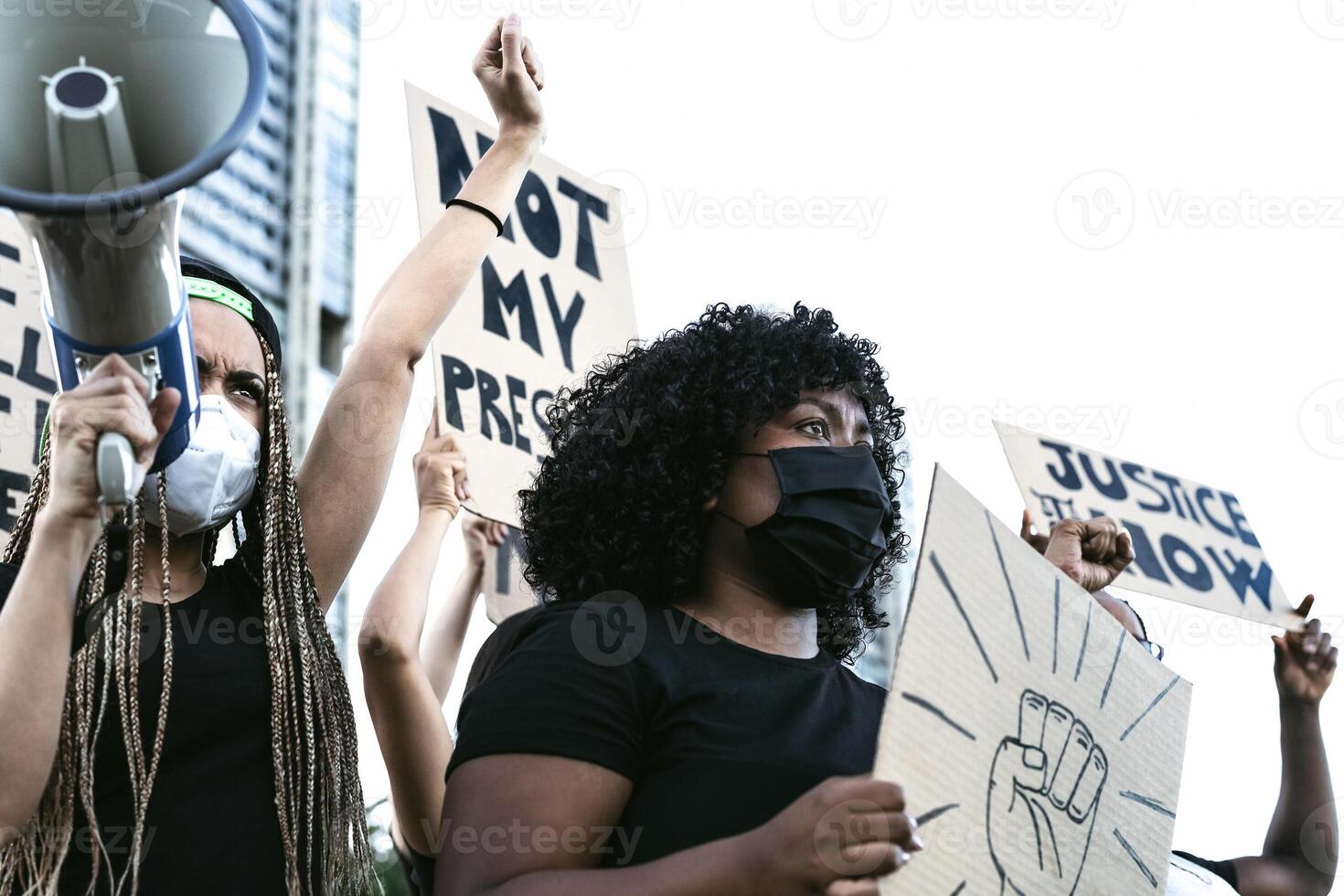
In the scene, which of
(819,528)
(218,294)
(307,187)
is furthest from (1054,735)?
(307,187)

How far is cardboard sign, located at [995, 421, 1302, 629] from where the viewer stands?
Result: 4.09m

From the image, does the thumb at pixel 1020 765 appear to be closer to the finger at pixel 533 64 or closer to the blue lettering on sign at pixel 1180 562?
the finger at pixel 533 64

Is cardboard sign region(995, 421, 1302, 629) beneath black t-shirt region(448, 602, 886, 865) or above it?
above

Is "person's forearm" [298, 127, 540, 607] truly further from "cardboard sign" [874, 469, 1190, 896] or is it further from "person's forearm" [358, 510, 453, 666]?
"cardboard sign" [874, 469, 1190, 896]

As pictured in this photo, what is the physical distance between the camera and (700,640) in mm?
1943

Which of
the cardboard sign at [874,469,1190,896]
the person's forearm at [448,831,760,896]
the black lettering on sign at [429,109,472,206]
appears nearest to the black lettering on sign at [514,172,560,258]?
the black lettering on sign at [429,109,472,206]

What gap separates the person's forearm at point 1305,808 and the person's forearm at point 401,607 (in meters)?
1.83

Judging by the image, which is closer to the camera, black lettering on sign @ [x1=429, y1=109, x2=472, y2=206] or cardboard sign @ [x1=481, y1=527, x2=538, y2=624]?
black lettering on sign @ [x1=429, y1=109, x2=472, y2=206]

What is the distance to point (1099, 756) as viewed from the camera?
1932mm

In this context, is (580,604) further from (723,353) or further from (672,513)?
(723,353)

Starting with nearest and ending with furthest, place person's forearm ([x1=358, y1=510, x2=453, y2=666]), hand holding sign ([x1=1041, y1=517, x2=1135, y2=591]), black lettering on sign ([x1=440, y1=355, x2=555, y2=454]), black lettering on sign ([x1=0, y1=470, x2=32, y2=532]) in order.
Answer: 1. person's forearm ([x1=358, y1=510, x2=453, y2=666])
2. black lettering on sign ([x1=0, y1=470, x2=32, y2=532])
3. hand holding sign ([x1=1041, y1=517, x2=1135, y2=591])
4. black lettering on sign ([x1=440, y1=355, x2=555, y2=454])

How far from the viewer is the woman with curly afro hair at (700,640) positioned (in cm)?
158

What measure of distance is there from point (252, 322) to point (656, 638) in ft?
2.55

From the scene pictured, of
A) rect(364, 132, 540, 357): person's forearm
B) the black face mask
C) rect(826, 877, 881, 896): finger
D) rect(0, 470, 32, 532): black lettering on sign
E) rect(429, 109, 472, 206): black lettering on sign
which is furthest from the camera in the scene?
rect(429, 109, 472, 206): black lettering on sign
